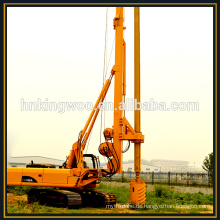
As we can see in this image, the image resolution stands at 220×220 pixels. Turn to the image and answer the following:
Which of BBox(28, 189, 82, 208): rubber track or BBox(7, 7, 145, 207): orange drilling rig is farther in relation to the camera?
BBox(7, 7, 145, 207): orange drilling rig

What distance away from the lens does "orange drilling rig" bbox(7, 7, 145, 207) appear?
48.5 feet

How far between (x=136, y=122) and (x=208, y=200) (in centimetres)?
629

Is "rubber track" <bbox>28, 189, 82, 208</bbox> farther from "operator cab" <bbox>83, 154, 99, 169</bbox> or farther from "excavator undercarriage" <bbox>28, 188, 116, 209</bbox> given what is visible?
"operator cab" <bbox>83, 154, 99, 169</bbox>

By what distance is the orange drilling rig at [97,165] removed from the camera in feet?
48.5

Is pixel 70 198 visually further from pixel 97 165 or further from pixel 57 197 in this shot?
pixel 97 165

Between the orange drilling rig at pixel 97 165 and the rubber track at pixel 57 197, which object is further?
the orange drilling rig at pixel 97 165

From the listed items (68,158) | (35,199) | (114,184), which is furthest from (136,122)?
(114,184)

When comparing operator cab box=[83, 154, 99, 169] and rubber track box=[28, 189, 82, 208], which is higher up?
operator cab box=[83, 154, 99, 169]

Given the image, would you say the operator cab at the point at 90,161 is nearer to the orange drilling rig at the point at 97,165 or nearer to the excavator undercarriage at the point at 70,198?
the orange drilling rig at the point at 97,165

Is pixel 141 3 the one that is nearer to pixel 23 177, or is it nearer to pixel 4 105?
pixel 4 105

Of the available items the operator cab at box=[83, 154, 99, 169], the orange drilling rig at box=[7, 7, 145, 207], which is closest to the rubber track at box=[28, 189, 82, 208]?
the orange drilling rig at box=[7, 7, 145, 207]

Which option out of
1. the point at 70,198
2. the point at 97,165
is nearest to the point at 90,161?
the point at 97,165

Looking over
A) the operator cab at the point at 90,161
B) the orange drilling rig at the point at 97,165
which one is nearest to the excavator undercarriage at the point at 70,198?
the orange drilling rig at the point at 97,165

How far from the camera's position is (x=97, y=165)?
1515cm
